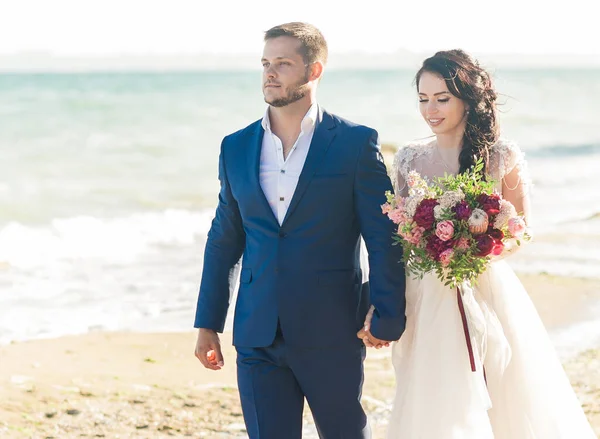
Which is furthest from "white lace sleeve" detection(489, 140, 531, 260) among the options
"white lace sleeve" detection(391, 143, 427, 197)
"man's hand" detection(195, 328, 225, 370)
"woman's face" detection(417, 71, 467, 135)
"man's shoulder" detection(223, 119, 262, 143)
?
"man's hand" detection(195, 328, 225, 370)

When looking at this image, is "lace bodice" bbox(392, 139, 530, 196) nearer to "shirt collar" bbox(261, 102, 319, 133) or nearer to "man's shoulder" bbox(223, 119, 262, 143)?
"shirt collar" bbox(261, 102, 319, 133)

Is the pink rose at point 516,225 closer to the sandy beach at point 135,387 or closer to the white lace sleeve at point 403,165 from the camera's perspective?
the white lace sleeve at point 403,165

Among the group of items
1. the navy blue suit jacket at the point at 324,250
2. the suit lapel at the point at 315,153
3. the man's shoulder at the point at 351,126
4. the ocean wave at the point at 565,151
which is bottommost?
the ocean wave at the point at 565,151

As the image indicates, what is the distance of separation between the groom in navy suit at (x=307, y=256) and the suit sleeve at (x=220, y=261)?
5.4 inches

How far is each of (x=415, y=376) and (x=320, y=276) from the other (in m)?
0.64

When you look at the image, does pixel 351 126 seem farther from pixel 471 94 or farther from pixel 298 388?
pixel 298 388

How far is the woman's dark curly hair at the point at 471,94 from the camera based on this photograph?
469 centimetres

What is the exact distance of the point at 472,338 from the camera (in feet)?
14.8

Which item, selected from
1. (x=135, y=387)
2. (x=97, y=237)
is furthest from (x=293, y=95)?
(x=97, y=237)

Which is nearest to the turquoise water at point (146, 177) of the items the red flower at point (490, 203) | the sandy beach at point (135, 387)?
the sandy beach at point (135, 387)

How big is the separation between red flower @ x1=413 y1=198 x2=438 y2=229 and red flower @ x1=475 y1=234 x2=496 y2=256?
0.65 ft

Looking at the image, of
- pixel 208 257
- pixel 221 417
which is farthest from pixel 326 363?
pixel 221 417

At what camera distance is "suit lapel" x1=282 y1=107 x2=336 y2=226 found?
13.9 ft

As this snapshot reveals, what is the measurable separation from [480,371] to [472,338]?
0.14m
